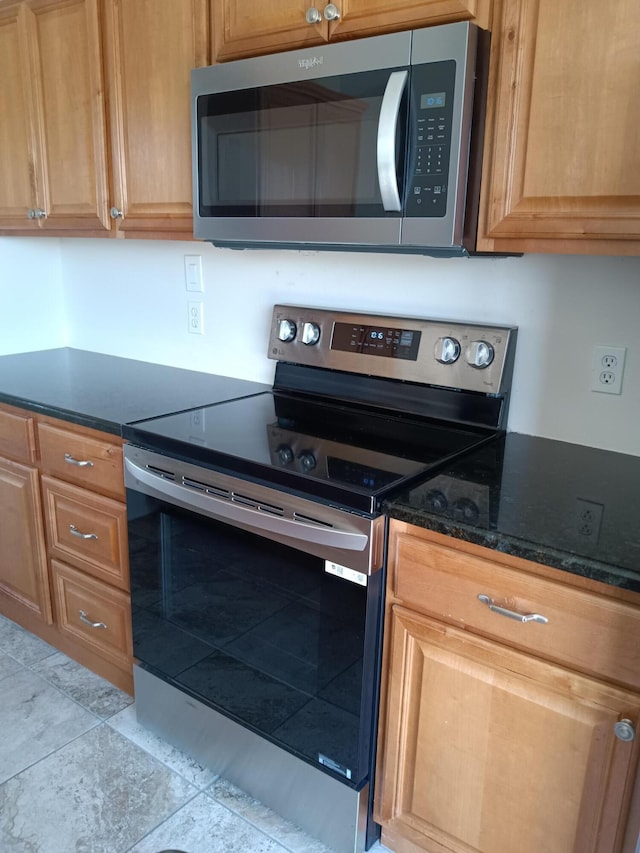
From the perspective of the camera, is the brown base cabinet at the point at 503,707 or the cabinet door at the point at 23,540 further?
the cabinet door at the point at 23,540

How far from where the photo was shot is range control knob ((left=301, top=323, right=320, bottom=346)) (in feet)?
6.45

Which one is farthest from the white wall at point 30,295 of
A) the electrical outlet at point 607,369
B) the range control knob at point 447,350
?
the electrical outlet at point 607,369

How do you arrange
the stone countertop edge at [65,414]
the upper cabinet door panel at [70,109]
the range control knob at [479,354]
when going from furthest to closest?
the upper cabinet door panel at [70,109] → the stone countertop edge at [65,414] → the range control knob at [479,354]

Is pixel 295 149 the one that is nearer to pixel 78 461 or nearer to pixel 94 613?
pixel 78 461

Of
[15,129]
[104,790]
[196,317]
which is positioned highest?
[15,129]

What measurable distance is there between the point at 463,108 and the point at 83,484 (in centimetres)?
136

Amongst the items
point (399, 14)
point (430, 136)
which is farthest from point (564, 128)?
point (399, 14)

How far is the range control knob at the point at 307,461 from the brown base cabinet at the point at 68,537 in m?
0.55

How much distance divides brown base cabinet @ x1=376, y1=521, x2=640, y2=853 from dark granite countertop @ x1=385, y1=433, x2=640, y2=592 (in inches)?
1.6

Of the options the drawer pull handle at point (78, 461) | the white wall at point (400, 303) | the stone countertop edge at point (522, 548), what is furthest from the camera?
the drawer pull handle at point (78, 461)

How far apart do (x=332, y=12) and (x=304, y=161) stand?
0.30 meters

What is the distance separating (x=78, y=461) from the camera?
189 cm

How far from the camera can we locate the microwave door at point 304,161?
141cm

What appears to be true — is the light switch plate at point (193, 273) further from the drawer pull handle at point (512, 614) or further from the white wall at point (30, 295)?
the drawer pull handle at point (512, 614)
